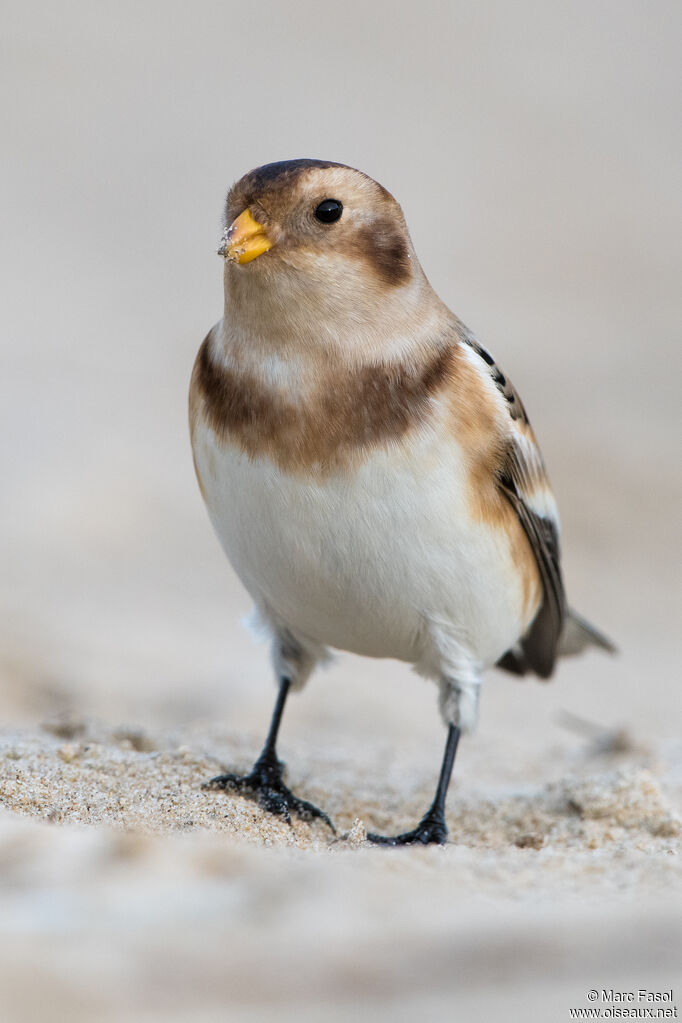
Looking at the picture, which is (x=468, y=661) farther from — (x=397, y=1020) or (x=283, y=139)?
(x=283, y=139)

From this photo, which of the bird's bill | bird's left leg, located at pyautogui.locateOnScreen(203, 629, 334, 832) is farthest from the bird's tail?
the bird's bill

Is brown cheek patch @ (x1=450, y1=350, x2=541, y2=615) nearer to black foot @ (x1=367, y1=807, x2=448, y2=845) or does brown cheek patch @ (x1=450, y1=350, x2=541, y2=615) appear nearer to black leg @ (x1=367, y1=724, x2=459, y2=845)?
black leg @ (x1=367, y1=724, x2=459, y2=845)

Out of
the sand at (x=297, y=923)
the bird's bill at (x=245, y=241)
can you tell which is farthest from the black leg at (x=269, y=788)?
the bird's bill at (x=245, y=241)

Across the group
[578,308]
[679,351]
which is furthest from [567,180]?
[679,351]

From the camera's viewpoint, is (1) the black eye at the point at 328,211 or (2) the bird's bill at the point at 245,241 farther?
(1) the black eye at the point at 328,211

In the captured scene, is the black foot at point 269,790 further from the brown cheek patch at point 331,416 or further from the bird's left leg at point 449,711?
the brown cheek patch at point 331,416

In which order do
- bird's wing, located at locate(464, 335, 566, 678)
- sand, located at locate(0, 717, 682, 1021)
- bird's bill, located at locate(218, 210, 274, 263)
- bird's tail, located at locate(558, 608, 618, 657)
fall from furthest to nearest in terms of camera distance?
1. bird's tail, located at locate(558, 608, 618, 657)
2. bird's wing, located at locate(464, 335, 566, 678)
3. bird's bill, located at locate(218, 210, 274, 263)
4. sand, located at locate(0, 717, 682, 1021)

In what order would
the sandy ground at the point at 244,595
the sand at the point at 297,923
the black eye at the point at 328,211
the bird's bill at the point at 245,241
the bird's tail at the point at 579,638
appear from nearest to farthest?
1. the sand at the point at 297,923
2. the sandy ground at the point at 244,595
3. the bird's bill at the point at 245,241
4. the black eye at the point at 328,211
5. the bird's tail at the point at 579,638
